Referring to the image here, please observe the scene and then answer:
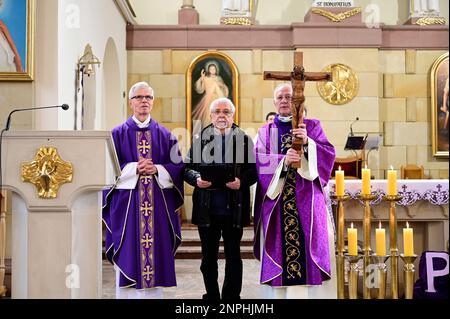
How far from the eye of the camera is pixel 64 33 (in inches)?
275

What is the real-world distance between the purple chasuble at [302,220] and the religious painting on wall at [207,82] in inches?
273

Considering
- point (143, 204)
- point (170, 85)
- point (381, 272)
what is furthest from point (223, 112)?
point (170, 85)

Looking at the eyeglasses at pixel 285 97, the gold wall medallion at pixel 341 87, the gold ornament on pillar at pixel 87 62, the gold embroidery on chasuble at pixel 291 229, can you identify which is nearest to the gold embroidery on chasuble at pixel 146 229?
the gold embroidery on chasuble at pixel 291 229

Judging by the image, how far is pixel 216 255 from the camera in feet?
15.3

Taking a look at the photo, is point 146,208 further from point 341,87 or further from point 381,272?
point 341,87

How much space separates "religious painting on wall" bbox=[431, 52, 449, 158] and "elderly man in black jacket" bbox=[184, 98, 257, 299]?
7.99 meters

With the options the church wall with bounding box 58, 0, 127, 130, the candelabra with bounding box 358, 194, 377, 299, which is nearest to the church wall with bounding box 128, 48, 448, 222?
the church wall with bounding box 58, 0, 127, 130

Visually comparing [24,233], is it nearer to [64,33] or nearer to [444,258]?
[444,258]

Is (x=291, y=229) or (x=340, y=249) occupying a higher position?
(x=291, y=229)

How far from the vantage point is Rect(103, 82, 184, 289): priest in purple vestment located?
15.3 feet

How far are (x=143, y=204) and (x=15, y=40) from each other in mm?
2620

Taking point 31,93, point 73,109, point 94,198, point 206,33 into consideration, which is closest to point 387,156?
point 206,33

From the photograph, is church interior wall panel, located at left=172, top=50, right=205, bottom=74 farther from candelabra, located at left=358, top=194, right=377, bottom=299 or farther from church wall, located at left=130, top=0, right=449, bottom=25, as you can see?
candelabra, located at left=358, top=194, right=377, bottom=299

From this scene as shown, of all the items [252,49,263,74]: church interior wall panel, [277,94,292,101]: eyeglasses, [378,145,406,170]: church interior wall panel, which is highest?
[252,49,263,74]: church interior wall panel
